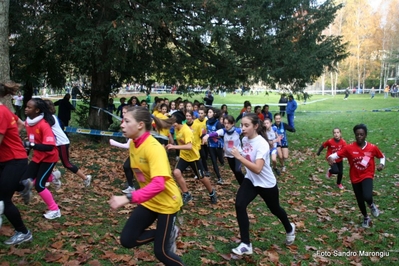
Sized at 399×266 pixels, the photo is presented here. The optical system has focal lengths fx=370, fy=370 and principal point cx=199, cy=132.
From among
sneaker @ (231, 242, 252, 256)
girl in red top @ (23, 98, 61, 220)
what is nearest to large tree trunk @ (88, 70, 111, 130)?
girl in red top @ (23, 98, 61, 220)

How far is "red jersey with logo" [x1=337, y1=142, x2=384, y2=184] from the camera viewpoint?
6.42 metres

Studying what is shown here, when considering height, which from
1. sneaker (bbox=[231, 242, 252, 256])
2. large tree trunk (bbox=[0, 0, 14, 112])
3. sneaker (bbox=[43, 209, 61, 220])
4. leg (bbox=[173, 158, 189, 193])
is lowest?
sneaker (bbox=[231, 242, 252, 256])

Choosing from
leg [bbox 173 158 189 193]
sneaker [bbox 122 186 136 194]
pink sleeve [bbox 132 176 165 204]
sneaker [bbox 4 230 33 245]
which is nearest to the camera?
pink sleeve [bbox 132 176 165 204]

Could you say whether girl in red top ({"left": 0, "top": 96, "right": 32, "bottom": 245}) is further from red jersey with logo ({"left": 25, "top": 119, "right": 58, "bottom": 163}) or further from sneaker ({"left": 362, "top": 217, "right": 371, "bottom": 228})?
sneaker ({"left": 362, "top": 217, "right": 371, "bottom": 228})

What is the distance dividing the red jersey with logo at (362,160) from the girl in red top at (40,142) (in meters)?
5.01

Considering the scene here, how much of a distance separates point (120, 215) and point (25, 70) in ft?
24.8

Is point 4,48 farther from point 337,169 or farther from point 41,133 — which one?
point 337,169

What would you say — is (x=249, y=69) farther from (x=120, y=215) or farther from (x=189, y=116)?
(x=120, y=215)

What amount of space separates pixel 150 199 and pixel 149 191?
36 centimetres

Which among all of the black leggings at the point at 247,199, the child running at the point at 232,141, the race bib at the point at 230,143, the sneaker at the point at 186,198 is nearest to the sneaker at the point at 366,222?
the black leggings at the point at 247,199

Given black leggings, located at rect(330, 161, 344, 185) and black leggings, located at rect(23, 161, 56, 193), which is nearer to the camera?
black leggings, located at rect(23, 161, 56, 193)

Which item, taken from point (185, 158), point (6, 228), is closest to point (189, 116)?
point (185, 158)

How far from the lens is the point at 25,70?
1177 cm

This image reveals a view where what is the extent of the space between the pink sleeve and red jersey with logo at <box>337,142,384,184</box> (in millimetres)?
4320
